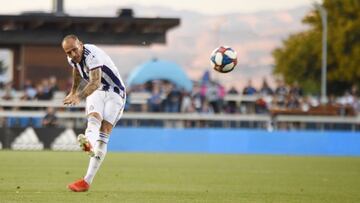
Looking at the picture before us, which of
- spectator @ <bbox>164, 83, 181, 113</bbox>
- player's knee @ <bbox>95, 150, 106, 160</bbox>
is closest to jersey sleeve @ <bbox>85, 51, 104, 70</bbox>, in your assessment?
player's knee @ <bbox>95, 150, 106, 160</bbox>

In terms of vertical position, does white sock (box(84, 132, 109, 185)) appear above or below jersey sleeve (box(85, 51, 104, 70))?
below

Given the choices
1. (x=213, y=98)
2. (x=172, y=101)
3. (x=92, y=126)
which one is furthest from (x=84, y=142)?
(x=213, y=98)

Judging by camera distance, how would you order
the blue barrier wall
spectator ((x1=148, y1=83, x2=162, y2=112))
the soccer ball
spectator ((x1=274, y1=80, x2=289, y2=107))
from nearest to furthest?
the soccer ball
the blue barrier wall
spectator ((x1=148, y1=83, x2=162, y2=112))
spectator ((x1=274, y1=80, x2=289, y2=107))

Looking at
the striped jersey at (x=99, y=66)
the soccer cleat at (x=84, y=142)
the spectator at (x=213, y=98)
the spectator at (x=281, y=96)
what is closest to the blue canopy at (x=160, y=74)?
the spectator at (x=281, y=96)

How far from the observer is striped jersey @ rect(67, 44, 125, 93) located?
1652 cm

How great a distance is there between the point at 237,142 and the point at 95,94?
20740 millimetres

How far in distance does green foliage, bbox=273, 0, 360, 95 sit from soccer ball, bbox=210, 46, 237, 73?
181 ft

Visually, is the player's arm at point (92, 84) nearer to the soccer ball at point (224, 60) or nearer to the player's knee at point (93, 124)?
the player's knee at point (93, 124)

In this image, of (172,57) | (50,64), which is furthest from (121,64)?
(50,64)

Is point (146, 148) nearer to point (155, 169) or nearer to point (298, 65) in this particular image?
point (155, 169)

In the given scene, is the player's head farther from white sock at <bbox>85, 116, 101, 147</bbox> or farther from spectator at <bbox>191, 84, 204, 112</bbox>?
spectator at <bbox>191, 84, 204, 112</bbox>

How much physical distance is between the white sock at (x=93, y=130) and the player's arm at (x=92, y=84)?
44cm

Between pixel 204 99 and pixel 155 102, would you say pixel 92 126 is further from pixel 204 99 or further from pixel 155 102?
pixel 204 99

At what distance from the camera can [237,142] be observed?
37219 mm
